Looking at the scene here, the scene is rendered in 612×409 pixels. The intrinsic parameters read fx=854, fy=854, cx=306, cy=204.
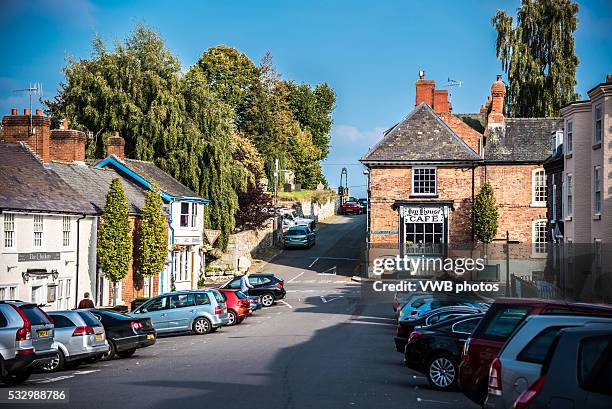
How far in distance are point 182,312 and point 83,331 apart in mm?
10245

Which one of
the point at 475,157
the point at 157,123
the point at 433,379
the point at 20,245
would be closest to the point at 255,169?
the point at 157,123

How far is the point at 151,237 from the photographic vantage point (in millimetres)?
42938

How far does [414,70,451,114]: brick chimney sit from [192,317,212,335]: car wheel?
3066 centimetres

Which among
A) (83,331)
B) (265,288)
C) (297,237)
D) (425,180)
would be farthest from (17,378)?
(297,237)

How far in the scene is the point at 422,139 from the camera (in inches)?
2203

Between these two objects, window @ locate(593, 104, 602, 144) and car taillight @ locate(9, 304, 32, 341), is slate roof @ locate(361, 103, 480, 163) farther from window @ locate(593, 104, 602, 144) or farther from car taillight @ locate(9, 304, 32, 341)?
car taillight @ locate(9, 304, 32, 341)

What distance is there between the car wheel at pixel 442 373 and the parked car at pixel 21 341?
27.6 ft

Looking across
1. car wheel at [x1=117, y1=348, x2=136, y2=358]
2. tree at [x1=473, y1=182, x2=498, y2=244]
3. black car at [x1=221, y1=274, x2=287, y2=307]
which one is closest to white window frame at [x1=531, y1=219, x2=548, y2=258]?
tree at [x1=473, y1=182, x2=498, y2=244]

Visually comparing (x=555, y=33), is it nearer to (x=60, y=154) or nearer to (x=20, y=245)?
(x=60, y=154)

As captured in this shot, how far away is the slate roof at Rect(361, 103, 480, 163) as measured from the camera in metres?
55.3

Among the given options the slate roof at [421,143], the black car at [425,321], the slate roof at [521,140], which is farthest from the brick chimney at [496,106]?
the black car at [425,321]

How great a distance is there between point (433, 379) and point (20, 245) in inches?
816

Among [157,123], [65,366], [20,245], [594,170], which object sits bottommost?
[65,366]

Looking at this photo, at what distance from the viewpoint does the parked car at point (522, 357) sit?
392 inches
